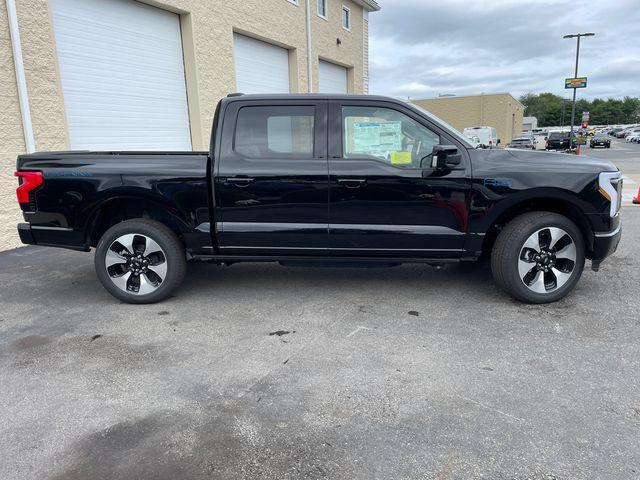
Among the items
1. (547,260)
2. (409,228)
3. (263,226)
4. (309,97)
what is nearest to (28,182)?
(263,226)

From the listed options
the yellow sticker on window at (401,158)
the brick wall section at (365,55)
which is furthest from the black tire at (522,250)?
the brick wall section at (365,55)

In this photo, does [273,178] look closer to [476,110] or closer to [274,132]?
[274,132]

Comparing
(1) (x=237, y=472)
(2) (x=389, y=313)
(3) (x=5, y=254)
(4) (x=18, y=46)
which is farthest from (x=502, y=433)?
(4) (x=18, y=46)

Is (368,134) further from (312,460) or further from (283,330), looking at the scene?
(312,460)

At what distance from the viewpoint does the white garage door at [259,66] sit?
1212 cm

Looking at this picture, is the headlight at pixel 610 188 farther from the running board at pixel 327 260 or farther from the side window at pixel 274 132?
the side window at pixel 274 132

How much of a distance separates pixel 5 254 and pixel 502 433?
Result: 7188 mm

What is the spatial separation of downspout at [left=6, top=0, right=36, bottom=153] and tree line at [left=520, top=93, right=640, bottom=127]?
145 meters

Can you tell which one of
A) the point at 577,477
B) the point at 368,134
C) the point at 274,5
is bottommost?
the point at 577,477

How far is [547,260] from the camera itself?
4375mm

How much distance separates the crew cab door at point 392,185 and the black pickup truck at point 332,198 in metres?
0.01

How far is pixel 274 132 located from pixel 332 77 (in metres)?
13.6

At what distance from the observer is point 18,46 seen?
684cm

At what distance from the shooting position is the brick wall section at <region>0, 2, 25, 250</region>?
22.3ft
